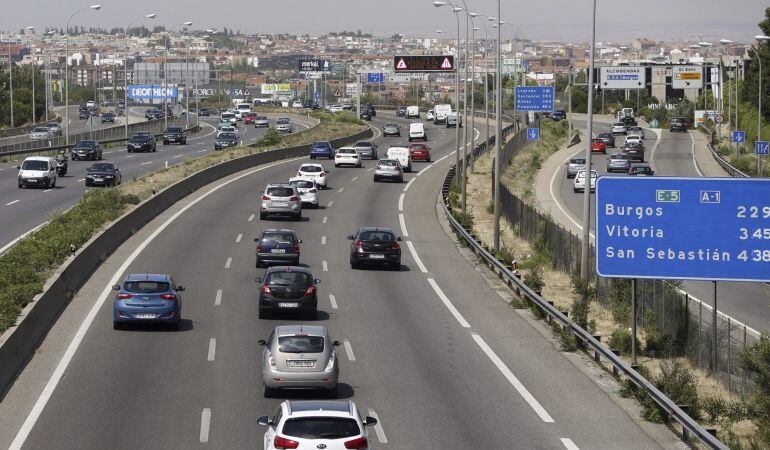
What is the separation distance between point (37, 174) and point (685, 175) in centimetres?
4473

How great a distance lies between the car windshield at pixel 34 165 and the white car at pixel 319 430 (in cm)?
5166

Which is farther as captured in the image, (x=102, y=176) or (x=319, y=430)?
(x=102, y=176)

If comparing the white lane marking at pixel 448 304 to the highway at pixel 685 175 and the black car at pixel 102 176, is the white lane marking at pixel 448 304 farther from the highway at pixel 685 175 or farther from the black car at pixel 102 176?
the black car at pixel 102 176

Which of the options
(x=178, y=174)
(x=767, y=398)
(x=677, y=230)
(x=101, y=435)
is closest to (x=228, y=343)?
(x=101, y=435)

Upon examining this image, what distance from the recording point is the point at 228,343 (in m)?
29.6

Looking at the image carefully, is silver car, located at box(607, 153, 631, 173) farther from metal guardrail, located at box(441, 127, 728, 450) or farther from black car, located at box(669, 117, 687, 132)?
black car, located at box(669, 117, 687, 132)

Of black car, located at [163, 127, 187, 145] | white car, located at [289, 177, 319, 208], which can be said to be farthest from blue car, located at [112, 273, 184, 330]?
black car, located at [163, 127, 187, 145]

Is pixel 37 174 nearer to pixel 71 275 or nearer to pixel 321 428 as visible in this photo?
pixel 71 275

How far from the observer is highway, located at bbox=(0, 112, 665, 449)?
21156mm

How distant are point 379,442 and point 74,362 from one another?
9460mm

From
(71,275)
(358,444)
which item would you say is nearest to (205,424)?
(358,444)

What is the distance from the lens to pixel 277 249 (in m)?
42.3

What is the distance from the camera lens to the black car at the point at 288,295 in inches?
1291

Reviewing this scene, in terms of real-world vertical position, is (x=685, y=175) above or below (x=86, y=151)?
below
